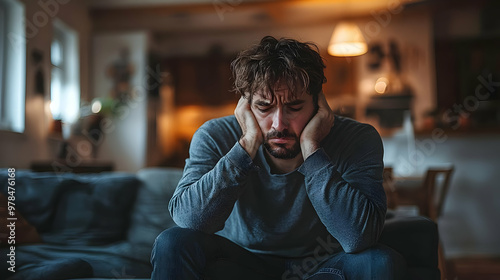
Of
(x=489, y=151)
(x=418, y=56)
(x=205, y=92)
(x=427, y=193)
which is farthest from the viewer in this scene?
(x=205, y=92)

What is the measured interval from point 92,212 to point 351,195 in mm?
1412

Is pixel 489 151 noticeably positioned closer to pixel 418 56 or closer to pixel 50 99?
pixel 418 56

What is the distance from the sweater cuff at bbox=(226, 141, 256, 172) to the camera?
126cm

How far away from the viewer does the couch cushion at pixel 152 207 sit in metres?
2.17

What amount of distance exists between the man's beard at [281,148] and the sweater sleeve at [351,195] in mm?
80

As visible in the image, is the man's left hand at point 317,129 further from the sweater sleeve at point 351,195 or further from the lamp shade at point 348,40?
the lamp shade at point 348,40

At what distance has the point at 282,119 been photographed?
4.28 feet

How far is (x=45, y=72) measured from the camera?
168 inches

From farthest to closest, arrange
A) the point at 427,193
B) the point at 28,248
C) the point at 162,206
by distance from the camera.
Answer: the point at 427,193, the point at 162,206, the point at 28,248

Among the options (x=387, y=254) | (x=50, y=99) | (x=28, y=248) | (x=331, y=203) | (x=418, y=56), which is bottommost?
(x=28, y=248)

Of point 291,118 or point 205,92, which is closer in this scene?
point 291,118

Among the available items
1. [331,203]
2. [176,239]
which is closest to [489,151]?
[331,203]

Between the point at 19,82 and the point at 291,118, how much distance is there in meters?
3.21

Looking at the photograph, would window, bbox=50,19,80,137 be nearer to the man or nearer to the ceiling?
the ceiling
